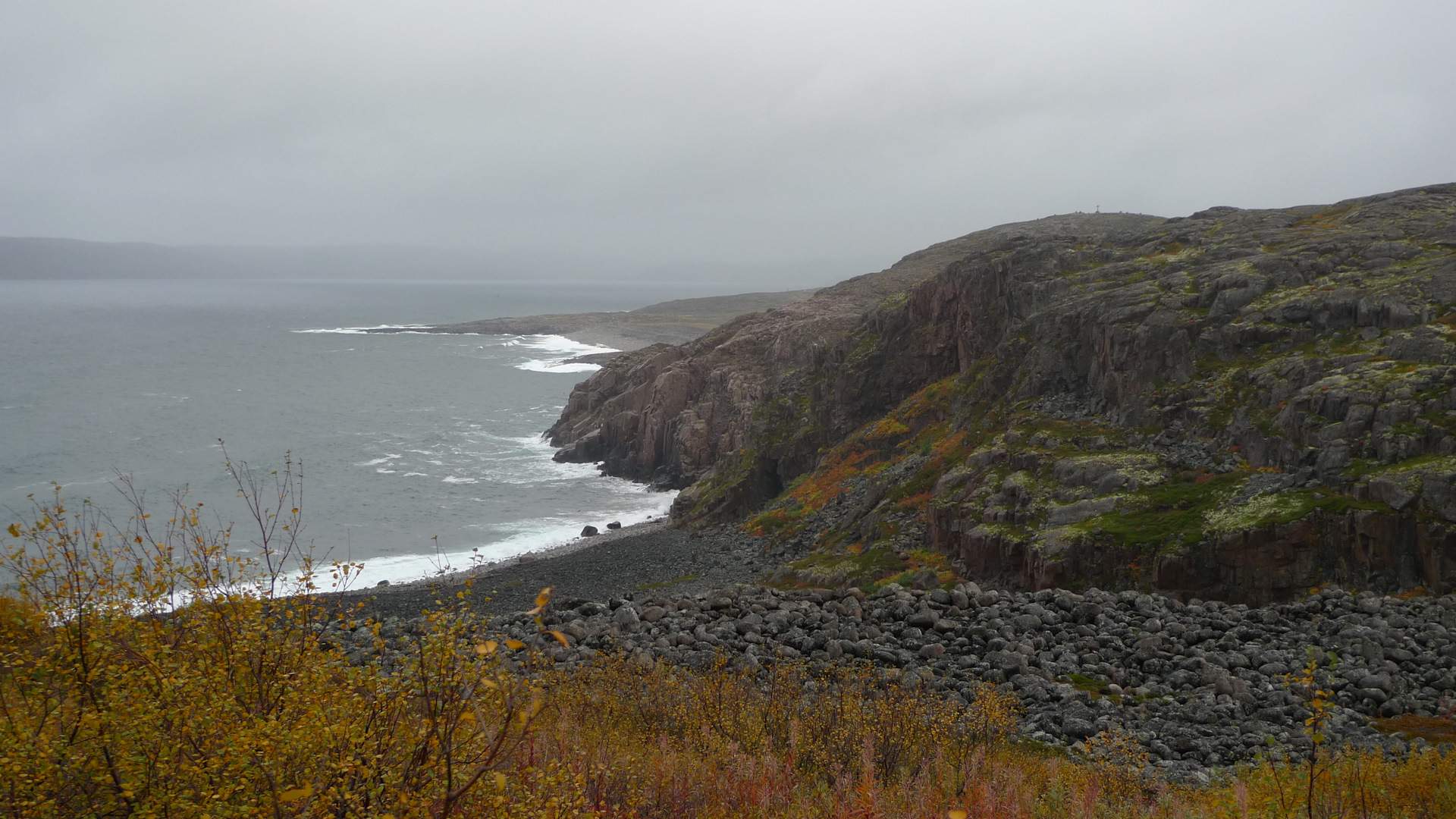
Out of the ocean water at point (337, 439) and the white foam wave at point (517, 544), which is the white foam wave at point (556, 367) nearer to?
the ocean water at point (337, 439)

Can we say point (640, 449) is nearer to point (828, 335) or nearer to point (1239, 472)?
point (828, 335)

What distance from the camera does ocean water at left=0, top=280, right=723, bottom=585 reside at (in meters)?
50.5

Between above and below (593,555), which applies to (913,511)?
above

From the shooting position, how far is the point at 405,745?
673 cm

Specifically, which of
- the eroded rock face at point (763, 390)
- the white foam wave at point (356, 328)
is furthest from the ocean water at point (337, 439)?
the white foam wave at point (356, 328)

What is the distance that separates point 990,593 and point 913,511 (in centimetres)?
995

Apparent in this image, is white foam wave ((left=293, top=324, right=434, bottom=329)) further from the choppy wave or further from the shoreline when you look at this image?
the shoreline

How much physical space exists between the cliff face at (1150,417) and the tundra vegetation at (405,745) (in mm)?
10380

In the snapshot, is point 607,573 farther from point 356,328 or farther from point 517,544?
point 356,328

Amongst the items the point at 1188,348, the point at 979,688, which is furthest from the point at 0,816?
the point at 1188,348

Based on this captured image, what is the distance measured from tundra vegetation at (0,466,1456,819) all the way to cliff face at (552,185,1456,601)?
10.4m

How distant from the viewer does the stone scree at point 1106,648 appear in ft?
44.2

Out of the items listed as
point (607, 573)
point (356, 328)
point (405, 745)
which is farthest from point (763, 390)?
point (356, 328)

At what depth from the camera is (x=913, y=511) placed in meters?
31.1
